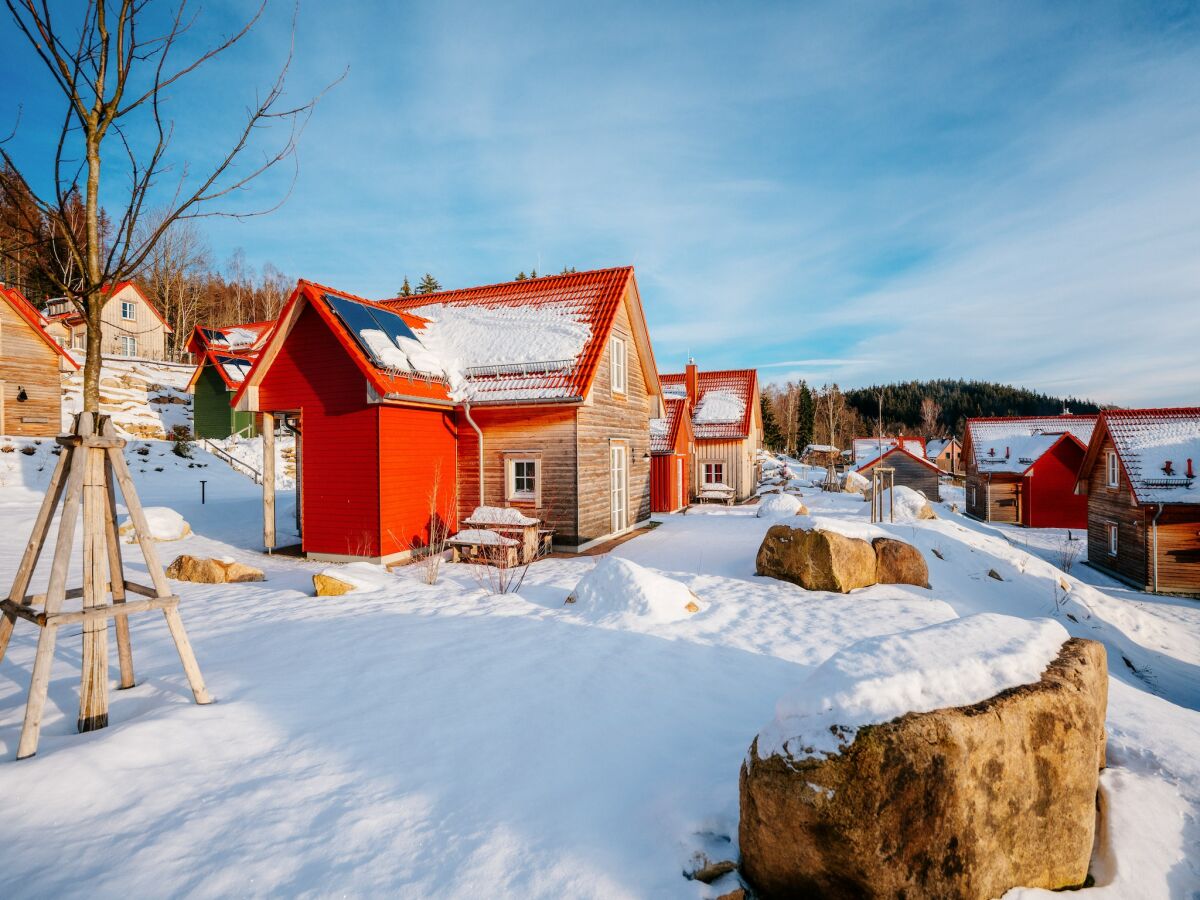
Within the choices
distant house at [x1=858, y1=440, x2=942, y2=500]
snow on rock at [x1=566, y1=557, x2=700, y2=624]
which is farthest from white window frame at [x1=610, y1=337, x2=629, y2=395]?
distant house at [x1=858, y1=440, x2=942, y2=500]

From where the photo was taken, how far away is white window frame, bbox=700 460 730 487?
89.9 ft

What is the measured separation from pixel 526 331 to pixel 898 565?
33.1 feet

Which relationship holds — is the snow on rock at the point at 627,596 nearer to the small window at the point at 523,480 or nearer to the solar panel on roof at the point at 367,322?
the small window at the point at 523,480

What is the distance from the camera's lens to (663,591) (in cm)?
768

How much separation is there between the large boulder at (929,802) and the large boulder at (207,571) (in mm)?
9632

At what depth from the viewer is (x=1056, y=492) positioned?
30.0 meters

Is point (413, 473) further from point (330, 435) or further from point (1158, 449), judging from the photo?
point (1158, 449)

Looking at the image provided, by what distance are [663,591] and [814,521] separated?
12.3 ft

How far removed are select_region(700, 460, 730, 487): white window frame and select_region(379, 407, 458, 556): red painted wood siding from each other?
16292mm

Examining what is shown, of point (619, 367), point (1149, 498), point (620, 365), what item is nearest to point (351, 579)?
point (619, 367)

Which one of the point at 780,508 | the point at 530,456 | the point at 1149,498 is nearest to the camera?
the point at 530,456

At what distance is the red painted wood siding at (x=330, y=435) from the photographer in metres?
11.4

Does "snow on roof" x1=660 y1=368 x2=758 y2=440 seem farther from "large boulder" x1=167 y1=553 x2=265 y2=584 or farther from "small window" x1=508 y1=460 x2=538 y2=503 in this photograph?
"large boulder" x1=167 y1=553 x2=265 y2=584

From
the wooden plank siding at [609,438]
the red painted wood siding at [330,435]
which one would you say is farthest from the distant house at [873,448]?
the red painted wood siding at [330,435]
